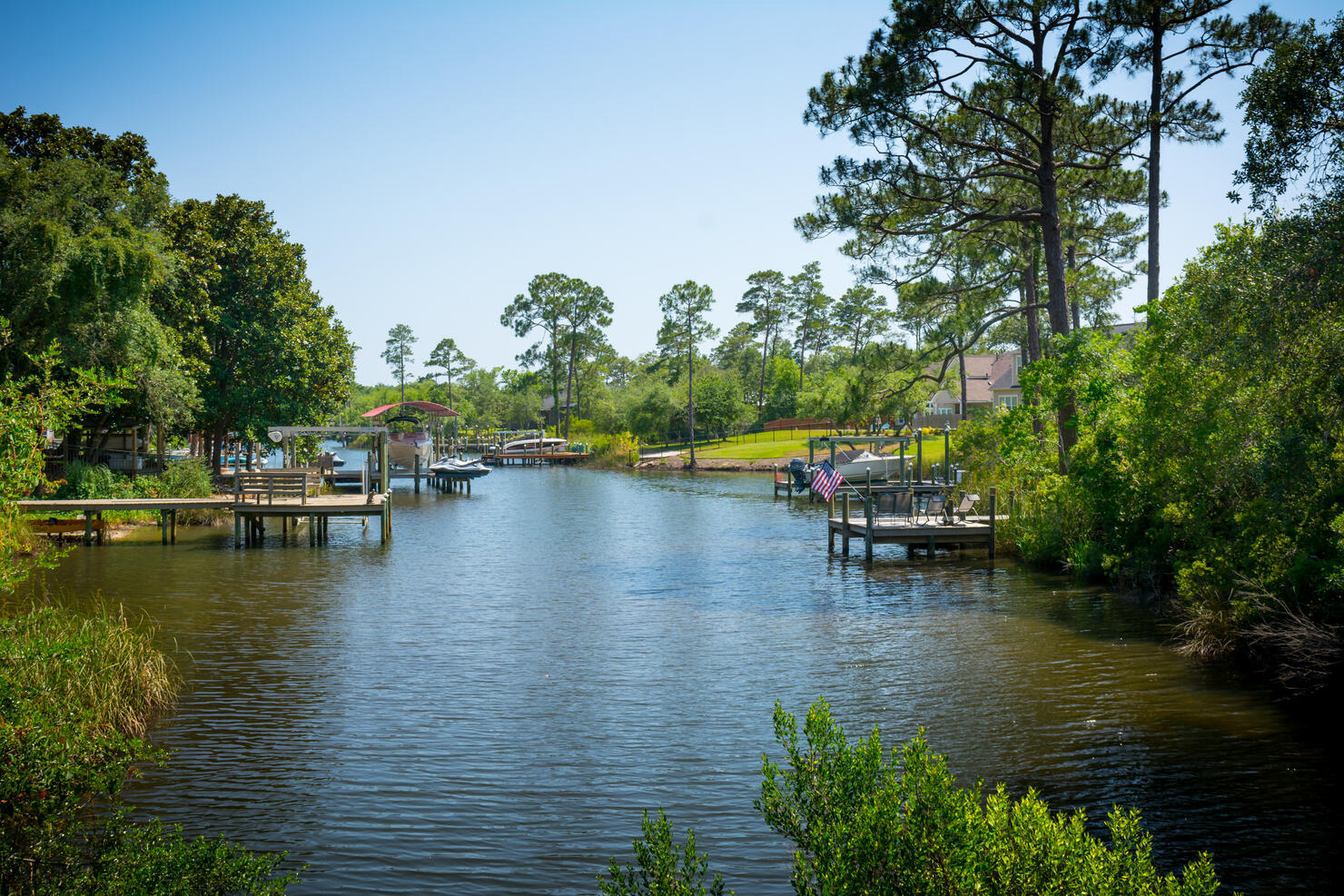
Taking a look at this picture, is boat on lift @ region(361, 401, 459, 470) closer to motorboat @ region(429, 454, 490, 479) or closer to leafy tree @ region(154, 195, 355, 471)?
motorboat @ region(429, 454, 490, 479)

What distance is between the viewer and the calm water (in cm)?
802

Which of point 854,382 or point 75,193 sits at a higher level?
point 75,193

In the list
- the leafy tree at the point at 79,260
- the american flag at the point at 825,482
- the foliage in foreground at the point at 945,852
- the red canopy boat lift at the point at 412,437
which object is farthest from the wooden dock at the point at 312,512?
the red canopy boat lift at the point at 412,437

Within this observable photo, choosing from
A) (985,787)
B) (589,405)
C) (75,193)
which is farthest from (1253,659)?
(589,405)

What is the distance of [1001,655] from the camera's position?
1411 cm

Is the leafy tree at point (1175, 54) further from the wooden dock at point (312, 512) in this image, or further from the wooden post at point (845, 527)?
the wooden dock at point (312, 512)

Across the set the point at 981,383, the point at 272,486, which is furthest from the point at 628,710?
the point at 981,383

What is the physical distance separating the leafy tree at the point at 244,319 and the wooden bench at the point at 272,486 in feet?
26.3

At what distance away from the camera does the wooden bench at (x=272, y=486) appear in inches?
1048

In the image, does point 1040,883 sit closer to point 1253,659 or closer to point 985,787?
point 985,787

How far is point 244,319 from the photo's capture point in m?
35.3

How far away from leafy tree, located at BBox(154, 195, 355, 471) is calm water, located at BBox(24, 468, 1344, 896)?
43.8 feet

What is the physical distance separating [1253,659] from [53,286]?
26806mm

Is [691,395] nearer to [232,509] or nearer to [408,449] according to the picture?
[408,449]
